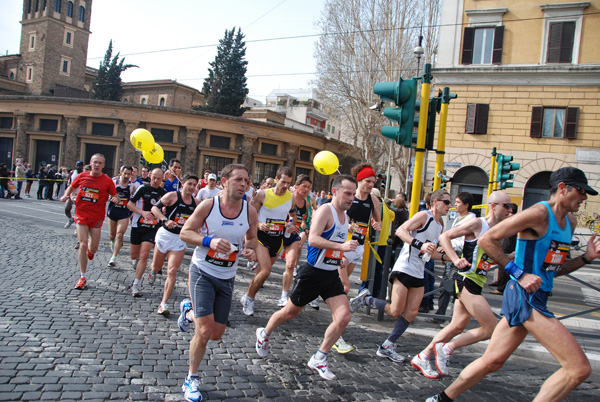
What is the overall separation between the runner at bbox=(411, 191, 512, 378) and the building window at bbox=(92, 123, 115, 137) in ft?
125

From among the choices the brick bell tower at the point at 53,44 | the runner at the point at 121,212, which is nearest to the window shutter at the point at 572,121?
the runner at the point at 121,212

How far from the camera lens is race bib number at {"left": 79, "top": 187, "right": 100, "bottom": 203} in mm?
6945

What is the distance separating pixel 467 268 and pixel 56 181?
2338cm

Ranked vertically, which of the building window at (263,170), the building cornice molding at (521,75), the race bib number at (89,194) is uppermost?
the building cornice molding at (521,75)

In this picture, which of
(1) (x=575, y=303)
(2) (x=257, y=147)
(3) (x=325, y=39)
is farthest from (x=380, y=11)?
(1) (x=575, y=303)

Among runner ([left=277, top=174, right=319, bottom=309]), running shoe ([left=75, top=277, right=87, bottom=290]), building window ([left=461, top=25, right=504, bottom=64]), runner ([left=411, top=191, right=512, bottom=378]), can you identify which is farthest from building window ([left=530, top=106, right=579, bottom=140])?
running shoe ([left=75, top=277, right=87, bottom=290])

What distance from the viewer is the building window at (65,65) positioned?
198 ft

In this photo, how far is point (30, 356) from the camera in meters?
4.08

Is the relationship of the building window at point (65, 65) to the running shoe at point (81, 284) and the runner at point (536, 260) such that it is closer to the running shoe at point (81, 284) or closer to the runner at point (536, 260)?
the running shoe at point (81, 284)

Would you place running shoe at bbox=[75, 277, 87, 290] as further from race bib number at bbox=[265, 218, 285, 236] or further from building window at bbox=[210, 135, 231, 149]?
building window at bbox=[210, 135, 231, 149]

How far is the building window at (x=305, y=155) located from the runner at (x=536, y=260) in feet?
129

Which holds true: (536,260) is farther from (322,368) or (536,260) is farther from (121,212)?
(121,212)

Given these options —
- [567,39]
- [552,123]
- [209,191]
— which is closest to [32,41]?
[567,39]

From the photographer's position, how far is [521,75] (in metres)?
21.4
